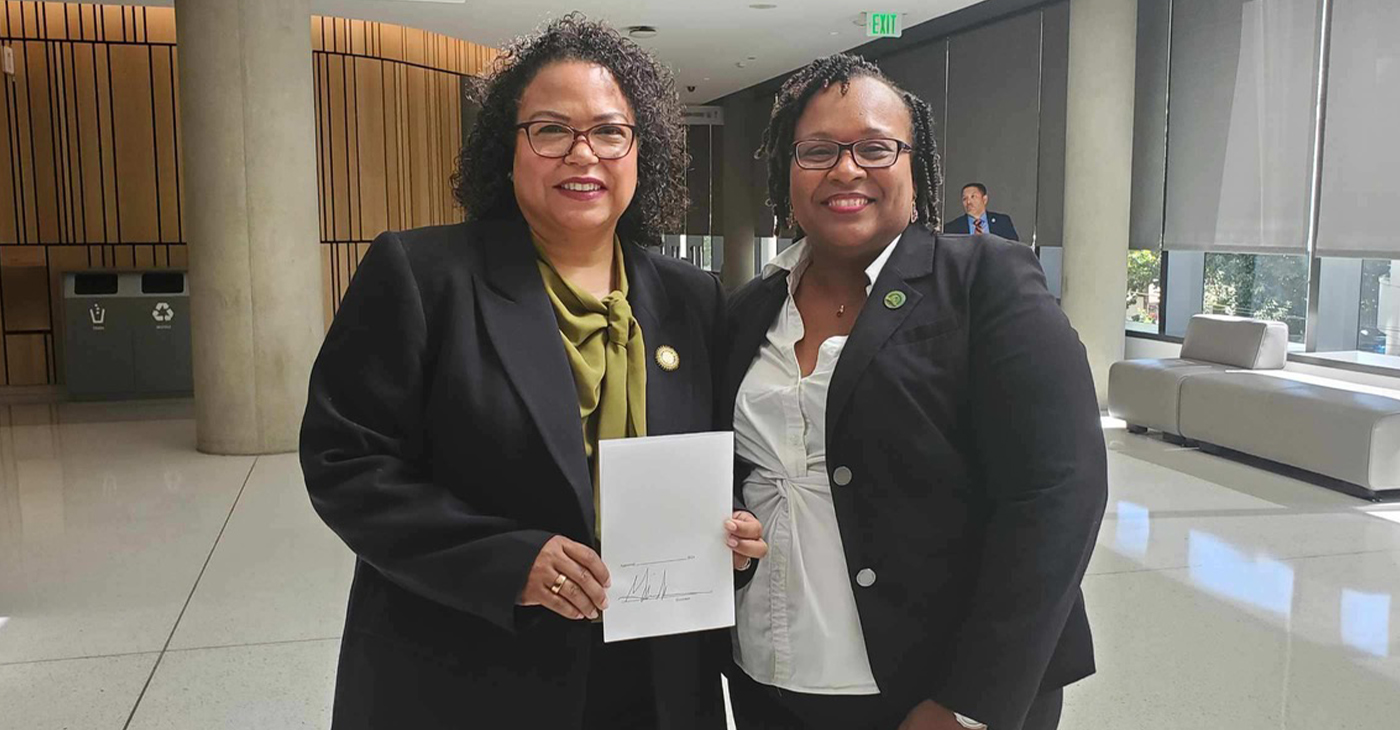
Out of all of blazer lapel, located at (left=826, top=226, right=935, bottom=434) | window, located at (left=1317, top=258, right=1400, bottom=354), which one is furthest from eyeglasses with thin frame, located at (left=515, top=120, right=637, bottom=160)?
window, located at (left=1317, top=258, right=1400, bottom=354)

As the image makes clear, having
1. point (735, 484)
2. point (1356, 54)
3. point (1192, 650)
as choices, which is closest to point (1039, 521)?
point (735, 484)

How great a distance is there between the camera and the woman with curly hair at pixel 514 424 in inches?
63.4

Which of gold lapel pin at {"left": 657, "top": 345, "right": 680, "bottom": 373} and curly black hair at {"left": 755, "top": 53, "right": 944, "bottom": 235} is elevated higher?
curly black hair at {"left": 755, "top": 53, "right": 944, "bottom": 235}

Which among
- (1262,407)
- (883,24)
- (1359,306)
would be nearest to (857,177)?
(1262,407)

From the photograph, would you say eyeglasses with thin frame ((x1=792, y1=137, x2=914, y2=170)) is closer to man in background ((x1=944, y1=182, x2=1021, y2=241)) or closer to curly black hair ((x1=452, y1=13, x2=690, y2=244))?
curly black hair ((x1=452, y1=13, x2=690, y2=244))

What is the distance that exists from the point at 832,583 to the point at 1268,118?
9249 mm

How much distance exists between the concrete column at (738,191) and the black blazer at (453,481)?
1919cm

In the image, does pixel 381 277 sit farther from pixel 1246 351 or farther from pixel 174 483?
pixel 1246 351

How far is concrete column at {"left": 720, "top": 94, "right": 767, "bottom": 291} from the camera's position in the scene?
21.2m

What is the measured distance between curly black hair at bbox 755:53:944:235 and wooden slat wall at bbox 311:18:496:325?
1036 cm

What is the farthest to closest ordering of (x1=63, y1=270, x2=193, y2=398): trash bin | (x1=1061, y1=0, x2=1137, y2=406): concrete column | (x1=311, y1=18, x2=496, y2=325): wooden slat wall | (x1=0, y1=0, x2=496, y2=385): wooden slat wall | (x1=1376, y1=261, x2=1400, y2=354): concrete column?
(x1=311, y1=18, x2=496, y2=325): wooden slat wall, (x1=0, y1=0, x2=496, y2=385): wooden slat wall, (x1=63, y1=270, x2=193, y2=398): trash bin, (x1=1061, y1=0, x2=1137, y2=406): concrete column, (x1=1376, y1=261, x2=1400, y2=354): concrete column

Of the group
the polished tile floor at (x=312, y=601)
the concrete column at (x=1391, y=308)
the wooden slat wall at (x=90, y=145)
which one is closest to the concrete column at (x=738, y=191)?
the wooden slat wall at (x=90, y=145)

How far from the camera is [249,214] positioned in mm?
7859
